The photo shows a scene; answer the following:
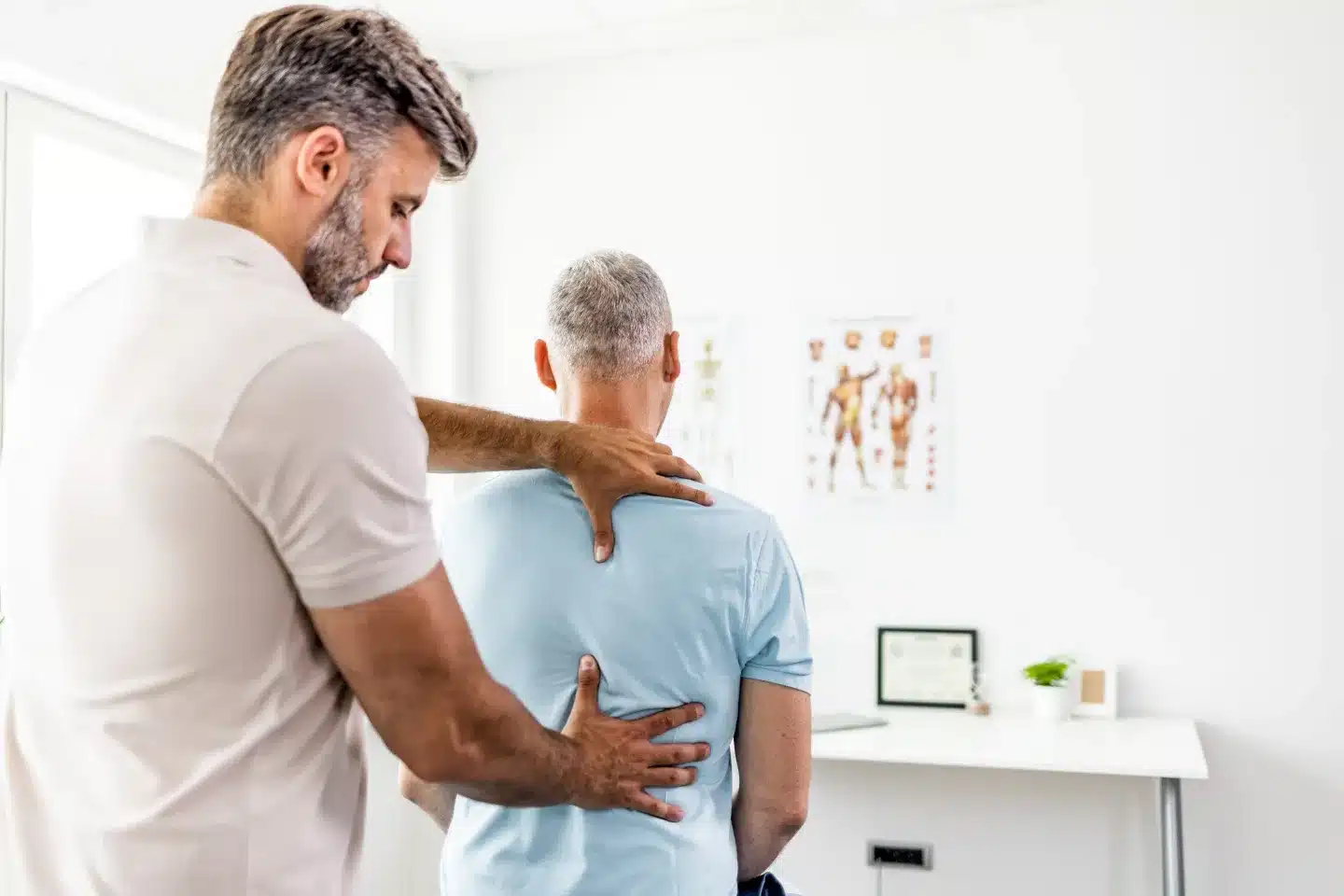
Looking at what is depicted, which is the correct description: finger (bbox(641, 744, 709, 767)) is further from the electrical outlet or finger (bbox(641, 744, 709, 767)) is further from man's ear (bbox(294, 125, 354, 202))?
the electrical outlet

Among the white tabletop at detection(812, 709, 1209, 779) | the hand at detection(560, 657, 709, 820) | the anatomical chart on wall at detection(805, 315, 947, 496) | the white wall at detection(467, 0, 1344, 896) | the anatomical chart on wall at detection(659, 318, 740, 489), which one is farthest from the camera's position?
the anatomical chart on wall at detection(659, 318, 740, 489)

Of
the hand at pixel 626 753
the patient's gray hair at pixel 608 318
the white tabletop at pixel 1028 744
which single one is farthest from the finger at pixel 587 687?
the white tabletop at pixel 1028 744

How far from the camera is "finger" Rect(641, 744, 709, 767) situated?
123cm

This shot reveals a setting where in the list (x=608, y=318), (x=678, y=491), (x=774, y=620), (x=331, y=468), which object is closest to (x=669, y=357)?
(x=608, y=318)

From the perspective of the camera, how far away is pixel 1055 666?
292cm

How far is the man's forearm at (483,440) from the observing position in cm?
129

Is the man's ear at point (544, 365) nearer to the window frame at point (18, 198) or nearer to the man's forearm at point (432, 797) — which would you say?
the man's forearm at point (432, 797)

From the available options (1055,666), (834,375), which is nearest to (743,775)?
(1055,666)

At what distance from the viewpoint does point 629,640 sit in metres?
1.27

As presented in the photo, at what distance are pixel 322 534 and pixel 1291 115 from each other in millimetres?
2831

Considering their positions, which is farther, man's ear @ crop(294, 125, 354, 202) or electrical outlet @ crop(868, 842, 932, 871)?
electrical outlet @ crop(868, 842, 932, 871)

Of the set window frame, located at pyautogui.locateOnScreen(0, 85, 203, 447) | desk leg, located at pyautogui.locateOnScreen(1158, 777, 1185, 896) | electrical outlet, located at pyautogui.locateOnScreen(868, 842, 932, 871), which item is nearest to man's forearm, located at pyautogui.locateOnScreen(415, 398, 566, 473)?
window frame, located at pyautogui.locateOnScreen(0, 85, 203, 447)

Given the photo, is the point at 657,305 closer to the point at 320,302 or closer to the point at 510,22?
the point at 320,302

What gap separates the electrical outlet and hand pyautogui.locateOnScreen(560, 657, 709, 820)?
1.99 metres
